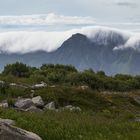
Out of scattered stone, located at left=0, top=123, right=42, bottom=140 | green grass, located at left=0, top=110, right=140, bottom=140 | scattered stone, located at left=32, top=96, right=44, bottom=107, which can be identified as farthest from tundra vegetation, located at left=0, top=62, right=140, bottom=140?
scattered stone, located at left=0, top=123, right=42, bottom=140

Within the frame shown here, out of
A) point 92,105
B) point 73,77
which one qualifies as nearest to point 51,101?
point 92,105

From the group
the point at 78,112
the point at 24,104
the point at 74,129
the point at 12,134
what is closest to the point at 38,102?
the point at 24,104

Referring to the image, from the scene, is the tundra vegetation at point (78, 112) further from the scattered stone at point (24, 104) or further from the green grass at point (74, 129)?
the scattered stone at point (24, 104)

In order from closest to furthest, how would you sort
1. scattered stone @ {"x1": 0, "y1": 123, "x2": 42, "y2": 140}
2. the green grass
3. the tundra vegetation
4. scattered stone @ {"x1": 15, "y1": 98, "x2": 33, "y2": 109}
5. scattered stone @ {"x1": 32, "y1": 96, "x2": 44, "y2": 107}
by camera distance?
1. scattered stone @ {"x1": 0, "y1": 123, "x2": 42, "y2": 140}
2. the green grass
3. the tundra vegetation
4. scattered stone @ {"x1": 15, "y1": 98, "x2": 33, "y2": 109}
5. scattered stone @ {"x1": 32, "y1": 96, "x2": 44, "y2": 107}

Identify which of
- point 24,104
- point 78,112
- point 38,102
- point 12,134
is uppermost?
point 12,134

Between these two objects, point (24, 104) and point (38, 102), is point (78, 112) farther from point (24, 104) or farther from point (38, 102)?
point (38, 102)

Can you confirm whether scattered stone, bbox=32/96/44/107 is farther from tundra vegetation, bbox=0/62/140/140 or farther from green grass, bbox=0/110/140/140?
green grass, bbox=0/110/140/140

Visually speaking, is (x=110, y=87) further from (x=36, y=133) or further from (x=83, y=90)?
(x=36, y=133)

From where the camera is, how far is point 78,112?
2464 centimetres

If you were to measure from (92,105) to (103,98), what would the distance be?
2.51 metres

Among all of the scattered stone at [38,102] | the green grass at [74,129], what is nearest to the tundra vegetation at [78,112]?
the green grass at [74,129]

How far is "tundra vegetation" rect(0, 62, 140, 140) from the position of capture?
16609 millimetres

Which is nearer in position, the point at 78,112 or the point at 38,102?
the point at 78,112

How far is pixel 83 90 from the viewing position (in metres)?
34.8
